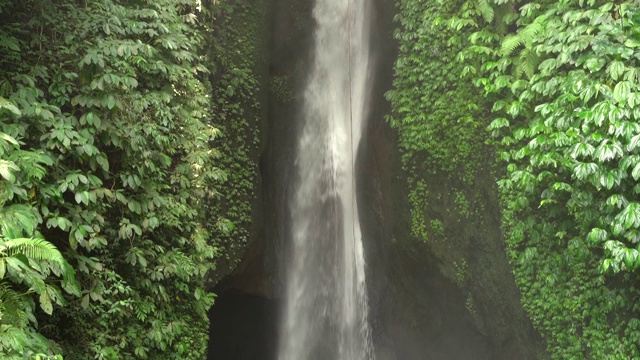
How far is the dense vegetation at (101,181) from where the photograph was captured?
4.59 metres

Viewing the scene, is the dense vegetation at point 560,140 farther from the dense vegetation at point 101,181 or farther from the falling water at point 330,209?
the dense vegetation at point 101,181

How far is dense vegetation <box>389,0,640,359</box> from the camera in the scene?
5.59 m

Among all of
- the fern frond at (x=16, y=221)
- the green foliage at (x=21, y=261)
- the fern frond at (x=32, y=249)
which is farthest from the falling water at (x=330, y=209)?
the fern frond at (x=32, y=249)

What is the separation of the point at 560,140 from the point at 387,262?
438 cm

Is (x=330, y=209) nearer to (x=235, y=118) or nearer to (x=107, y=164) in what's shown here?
(x=235, y=118)

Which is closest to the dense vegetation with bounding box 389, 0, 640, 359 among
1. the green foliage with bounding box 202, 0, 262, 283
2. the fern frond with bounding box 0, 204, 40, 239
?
the green foliage with bounding box 202, 0, 262, 283

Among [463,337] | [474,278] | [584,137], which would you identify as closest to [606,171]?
[584,137]

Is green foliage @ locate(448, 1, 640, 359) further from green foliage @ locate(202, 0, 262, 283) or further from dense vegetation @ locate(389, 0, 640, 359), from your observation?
green foliage @ locate(202, 0, 262, 283)

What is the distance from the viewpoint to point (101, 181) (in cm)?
550

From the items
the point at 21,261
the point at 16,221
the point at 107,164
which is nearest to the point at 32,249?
the point at 21,261

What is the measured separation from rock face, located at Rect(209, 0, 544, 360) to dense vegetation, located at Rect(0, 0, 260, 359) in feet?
10.9

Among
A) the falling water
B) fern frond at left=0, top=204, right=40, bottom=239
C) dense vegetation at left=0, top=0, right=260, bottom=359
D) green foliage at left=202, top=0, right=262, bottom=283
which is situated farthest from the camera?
the falling water

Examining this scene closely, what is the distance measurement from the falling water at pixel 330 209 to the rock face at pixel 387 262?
0.83 feet

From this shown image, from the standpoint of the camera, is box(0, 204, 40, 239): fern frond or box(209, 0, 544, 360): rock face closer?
box(0, 204, 40, 239): fern frond
